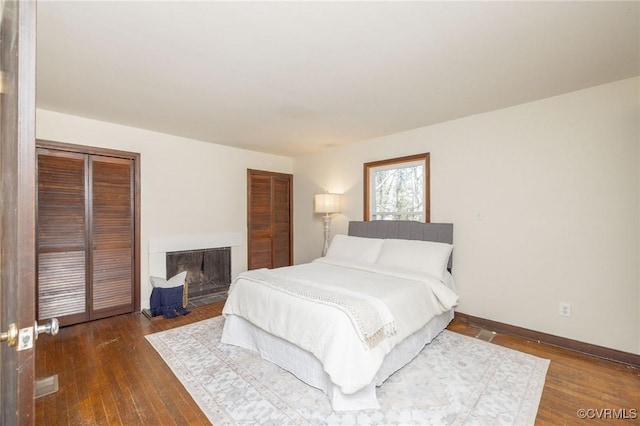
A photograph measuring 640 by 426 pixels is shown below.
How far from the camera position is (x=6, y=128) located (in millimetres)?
895

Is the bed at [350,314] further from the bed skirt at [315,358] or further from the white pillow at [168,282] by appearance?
the white pillow at [168,282]

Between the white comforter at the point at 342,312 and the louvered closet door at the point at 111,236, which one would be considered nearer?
the white comforter at the point at 342,312

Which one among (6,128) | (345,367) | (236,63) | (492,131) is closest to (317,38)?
(236,63)

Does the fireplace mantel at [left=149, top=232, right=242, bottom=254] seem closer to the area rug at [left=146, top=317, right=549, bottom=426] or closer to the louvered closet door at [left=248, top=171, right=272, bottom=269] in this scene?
the louvered closet door at [left=248, top=171, right=272, bottom=269]

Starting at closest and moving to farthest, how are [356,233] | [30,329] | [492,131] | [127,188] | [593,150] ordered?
1. [30,329]
2. [593,150]
3. [492,131]
4. [127,188]
5. [356,233]

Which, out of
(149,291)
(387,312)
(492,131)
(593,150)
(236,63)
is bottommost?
(149,291)

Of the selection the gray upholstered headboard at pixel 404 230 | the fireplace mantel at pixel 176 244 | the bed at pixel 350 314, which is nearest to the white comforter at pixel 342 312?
the bed at pixel 350 314

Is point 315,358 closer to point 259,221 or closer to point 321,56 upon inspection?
point 321,56

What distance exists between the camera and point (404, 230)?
146 inches

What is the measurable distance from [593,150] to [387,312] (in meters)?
2.35

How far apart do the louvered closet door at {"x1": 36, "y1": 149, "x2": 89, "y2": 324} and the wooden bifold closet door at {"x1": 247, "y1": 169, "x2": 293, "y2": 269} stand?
7.22 ft

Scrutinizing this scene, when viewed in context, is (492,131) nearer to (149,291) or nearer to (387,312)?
(387,312)

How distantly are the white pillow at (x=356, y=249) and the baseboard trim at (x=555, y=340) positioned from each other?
120 centimetres

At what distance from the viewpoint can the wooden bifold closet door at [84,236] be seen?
3.10 m
